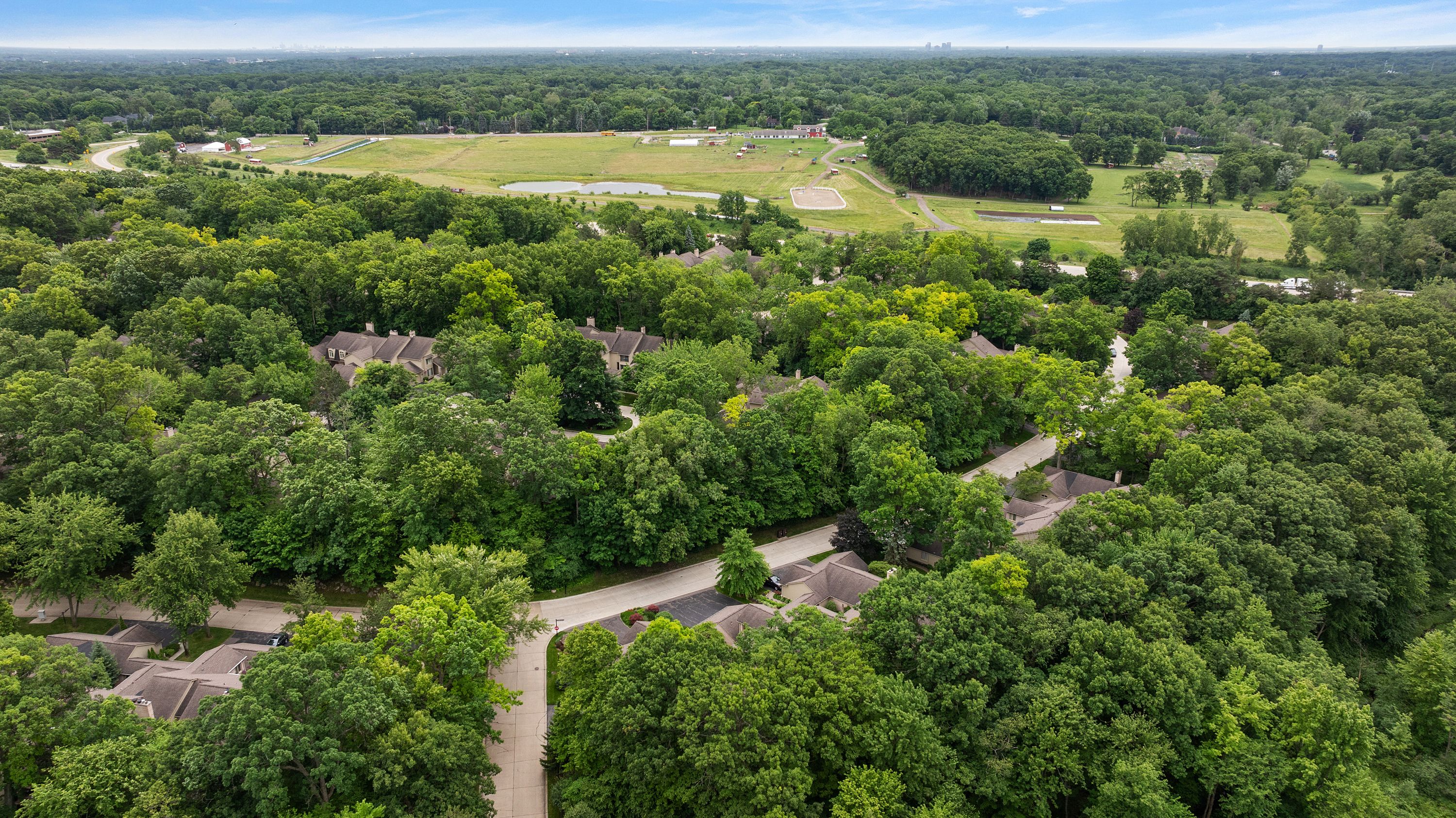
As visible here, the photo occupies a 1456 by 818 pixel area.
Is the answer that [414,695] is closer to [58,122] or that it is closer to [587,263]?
[587,263]

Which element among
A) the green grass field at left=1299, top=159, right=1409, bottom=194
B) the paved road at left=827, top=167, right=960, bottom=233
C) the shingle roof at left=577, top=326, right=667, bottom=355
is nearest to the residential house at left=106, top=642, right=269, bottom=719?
the shingle roof at left=577, top=326, right=667, bottom=355


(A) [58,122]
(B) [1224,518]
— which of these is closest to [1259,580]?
(B) [1224,518]

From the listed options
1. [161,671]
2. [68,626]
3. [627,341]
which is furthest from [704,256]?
[161,671]

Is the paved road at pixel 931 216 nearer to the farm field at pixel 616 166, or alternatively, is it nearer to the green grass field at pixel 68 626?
the farm field at pixel 616 166

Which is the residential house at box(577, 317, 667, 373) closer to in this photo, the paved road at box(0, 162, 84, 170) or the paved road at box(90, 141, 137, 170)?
the paved road at box(90, 141, 137, 170)

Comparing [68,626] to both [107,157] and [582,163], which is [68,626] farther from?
[582,163]

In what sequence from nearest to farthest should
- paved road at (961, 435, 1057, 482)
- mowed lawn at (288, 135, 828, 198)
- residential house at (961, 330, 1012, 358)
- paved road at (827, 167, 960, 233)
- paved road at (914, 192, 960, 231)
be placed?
1. paved road at (961, 435, 1057, 482)
2. residential house at (961, 330, 1012, 358)
3. paved road at (827, 167, 960, 233)
4. paved road at (914, 192, 960, 231)
5. mowed lawn at (288, 135, 828, 198)
